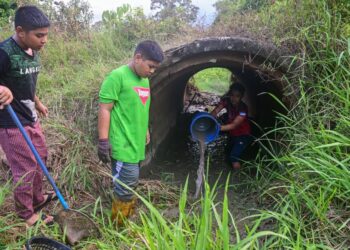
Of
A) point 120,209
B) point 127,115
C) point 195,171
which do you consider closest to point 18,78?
point 127,115

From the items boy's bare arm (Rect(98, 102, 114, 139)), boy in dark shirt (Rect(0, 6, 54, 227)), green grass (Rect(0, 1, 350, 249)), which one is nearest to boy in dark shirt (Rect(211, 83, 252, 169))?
green grass (Rect(0, 1, 350, 249))

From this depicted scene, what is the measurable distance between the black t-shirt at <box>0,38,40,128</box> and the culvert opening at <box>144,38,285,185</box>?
1.66 metres

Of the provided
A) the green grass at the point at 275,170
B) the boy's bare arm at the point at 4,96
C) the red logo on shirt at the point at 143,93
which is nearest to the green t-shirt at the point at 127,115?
the red logo on shirt at the point at 143,93

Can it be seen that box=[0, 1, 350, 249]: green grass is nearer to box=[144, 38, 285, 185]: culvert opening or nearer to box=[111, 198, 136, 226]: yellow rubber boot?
box=[111, 198, 136, 226]: yellow rubber boot

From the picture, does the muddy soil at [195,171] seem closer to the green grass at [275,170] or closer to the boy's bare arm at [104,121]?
the green grass at [275,170]

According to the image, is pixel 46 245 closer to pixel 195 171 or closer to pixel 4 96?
pixel 4 96

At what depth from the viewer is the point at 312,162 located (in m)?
2.85

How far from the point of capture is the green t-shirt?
3180 mm

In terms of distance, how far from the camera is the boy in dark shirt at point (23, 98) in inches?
105

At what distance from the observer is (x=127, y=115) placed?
10.7ft

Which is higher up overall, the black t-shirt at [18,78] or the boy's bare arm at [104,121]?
the black t-shirt at [18,78]

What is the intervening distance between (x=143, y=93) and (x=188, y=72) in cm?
342

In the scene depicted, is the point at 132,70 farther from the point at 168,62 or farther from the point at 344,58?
the point at 344,58

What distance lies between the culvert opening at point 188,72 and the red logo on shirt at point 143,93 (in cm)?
86
